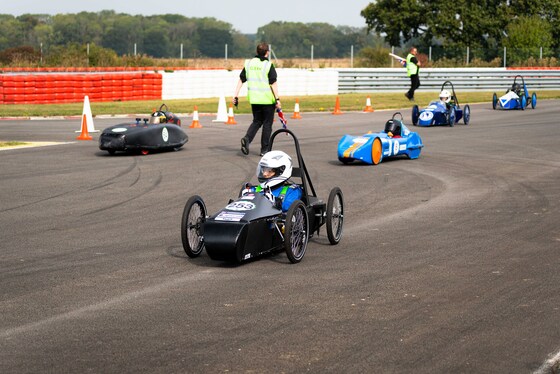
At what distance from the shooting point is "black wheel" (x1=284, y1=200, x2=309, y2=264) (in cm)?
938

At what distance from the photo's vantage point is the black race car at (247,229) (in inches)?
361

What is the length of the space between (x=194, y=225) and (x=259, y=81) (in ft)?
31.1

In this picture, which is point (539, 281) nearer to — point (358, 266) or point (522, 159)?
point (358, 266)

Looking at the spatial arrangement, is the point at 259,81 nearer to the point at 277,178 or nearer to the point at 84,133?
the point at 84,133

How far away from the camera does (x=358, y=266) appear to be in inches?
373

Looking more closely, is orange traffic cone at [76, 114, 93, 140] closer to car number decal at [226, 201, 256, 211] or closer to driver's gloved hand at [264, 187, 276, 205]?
driver's gloved hand at [264, 187, 276, 205]

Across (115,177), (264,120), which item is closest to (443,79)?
(264,120)

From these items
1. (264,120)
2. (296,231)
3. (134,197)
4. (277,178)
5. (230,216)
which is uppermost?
(264,120)

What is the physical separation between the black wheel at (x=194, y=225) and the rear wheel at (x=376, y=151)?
819 cm

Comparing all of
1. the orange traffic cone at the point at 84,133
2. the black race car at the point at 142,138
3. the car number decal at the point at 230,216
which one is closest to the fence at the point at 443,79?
the orange traffic cone at the point at 84,133

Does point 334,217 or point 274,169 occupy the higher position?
point 274,169

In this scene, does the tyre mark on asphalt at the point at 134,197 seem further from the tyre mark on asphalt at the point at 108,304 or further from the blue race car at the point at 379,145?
the tyre mark on asphalt at the point at 108,304

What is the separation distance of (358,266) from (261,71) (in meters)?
9.86

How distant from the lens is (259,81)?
19.0 meters
